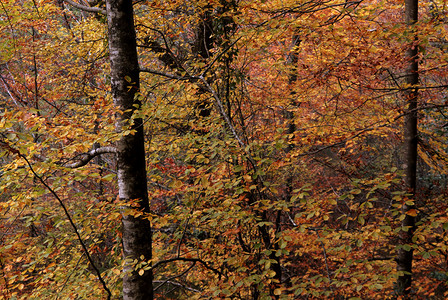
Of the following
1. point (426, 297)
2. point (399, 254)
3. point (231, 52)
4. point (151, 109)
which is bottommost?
point (426, 297)

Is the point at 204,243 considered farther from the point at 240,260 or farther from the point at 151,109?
the point at 151,109

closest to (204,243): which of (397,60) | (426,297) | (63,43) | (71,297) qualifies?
(71,297)

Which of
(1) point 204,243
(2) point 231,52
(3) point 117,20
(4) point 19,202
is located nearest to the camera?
(4) point 19,202

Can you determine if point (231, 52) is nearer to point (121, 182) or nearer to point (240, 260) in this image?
point (121, 182)

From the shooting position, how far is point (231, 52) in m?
4.46

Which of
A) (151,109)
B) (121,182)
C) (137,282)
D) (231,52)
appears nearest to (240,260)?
(137,282)

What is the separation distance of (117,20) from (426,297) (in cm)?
1218

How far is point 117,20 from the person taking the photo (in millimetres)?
3469

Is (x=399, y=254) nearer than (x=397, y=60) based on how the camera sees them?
No

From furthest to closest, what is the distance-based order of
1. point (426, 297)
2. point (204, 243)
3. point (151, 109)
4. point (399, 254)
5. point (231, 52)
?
1. point (426, 297)
2. point (399, 254)
3. point (204, 243)
4. point (231, 52)
5. point (151, 109)

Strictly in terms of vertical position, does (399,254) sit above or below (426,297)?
above

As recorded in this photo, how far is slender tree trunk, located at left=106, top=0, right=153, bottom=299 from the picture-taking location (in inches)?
137

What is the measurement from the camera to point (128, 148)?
3586 mm

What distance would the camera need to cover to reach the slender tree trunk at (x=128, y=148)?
349 cm
